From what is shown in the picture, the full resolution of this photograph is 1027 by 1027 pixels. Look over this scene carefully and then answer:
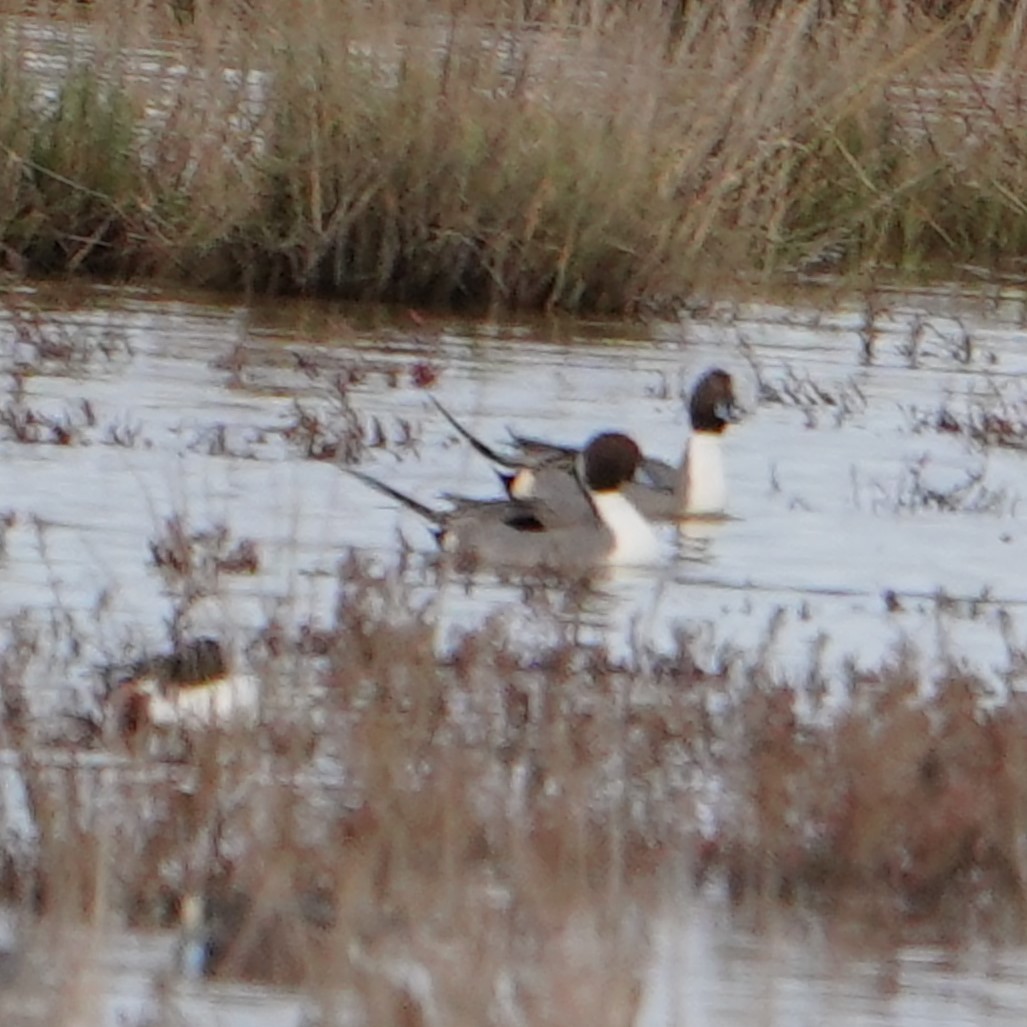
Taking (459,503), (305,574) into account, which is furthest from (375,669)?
(459,503)

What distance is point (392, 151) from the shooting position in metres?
14.0

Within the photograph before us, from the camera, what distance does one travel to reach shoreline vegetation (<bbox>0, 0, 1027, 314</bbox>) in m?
14.0

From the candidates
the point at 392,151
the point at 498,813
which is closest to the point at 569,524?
the point at 498,813

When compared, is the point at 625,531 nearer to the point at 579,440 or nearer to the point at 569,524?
the point at 569,524

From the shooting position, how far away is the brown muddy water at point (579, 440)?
541 centimetres

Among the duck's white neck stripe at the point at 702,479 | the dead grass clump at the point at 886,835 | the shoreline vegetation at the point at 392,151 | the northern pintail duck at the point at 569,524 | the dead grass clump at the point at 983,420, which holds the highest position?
the shoreline vegetation at the point at 392,151

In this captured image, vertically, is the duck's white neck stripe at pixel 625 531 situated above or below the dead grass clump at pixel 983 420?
below

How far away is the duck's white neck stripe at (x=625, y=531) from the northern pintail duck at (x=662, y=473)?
7cm

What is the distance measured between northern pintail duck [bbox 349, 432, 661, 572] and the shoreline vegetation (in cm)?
416

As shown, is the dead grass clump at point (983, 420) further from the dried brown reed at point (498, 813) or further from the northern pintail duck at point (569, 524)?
the dried brown reed at point (498, 813)

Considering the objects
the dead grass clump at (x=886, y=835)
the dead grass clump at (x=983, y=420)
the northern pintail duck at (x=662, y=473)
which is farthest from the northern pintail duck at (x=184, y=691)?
the dead grass clump at (x=983, y=420)

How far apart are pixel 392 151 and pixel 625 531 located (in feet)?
15.9

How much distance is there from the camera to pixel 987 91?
16.7 metres

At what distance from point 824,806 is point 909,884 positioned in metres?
0.18
